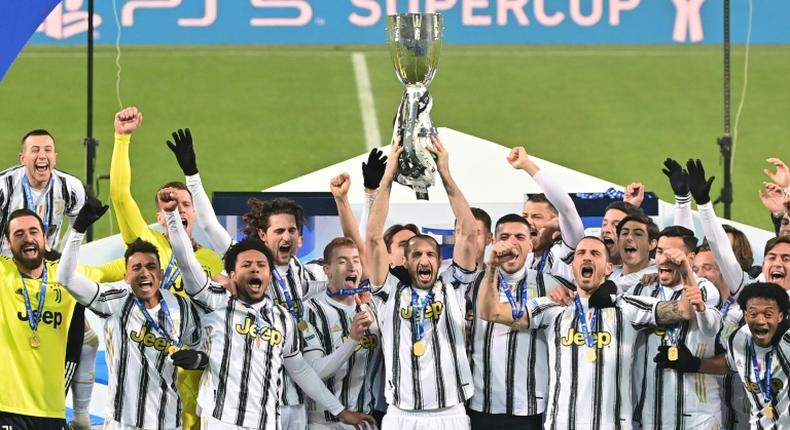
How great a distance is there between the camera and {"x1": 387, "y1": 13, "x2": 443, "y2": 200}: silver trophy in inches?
234

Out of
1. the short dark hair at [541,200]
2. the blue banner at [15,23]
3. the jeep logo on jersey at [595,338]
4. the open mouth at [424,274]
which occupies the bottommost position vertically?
the jeep logo on jersey at [595,338]

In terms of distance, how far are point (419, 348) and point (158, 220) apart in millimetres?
1290

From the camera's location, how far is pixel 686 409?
6.07m

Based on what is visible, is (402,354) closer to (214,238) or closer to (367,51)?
(214,238)

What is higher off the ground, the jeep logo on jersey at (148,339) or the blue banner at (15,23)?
the blue banner at (15,23)

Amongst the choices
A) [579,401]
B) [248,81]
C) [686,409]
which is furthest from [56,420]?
[248,81]

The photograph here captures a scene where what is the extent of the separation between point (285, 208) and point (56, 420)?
128 cm

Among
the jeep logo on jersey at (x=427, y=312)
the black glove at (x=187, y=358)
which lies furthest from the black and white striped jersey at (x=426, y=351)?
the black glove at (x=187, y=358)

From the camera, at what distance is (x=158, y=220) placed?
648 cm

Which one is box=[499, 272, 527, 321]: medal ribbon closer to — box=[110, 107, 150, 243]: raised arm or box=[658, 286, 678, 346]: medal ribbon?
box=[658, 286, 678, 346]: medal ribbon

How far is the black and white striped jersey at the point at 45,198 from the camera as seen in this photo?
22.9ft

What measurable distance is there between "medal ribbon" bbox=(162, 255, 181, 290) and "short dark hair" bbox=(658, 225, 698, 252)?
2.05m

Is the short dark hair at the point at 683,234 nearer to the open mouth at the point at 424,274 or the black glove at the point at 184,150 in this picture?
the open mouth at the point at 424,274

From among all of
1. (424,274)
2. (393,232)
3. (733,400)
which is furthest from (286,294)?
(733,400)
